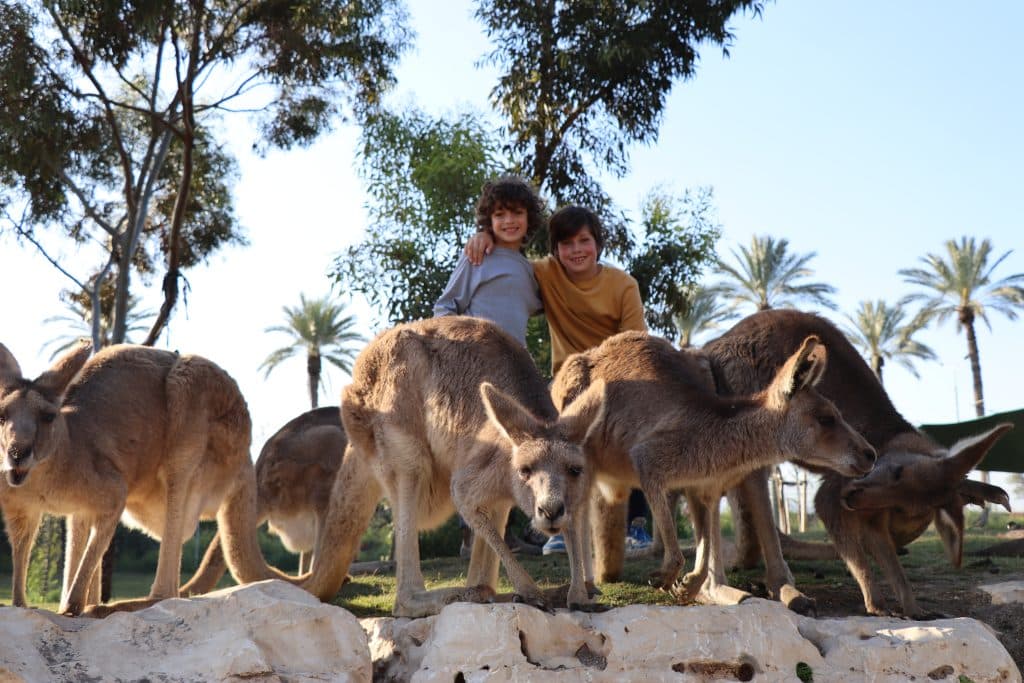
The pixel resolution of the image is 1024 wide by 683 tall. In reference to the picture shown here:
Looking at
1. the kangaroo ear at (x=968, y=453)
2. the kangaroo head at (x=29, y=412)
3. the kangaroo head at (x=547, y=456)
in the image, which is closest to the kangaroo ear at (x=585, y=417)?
the kangaroo head at (x=547, y=456)

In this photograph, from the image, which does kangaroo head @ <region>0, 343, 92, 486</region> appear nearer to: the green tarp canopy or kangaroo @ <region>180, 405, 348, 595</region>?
kangaroo @ <region>180, 405, 348, 595</region>

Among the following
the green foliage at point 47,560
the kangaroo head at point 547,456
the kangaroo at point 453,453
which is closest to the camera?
the kangaroo head at point 547,456

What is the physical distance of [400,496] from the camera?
6547 mm

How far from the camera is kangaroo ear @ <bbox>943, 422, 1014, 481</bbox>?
6.63 meters

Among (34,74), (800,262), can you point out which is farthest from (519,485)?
(800,262)

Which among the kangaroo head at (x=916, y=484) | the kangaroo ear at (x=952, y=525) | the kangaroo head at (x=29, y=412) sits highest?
the kangaroo head at (x=29, y=412)

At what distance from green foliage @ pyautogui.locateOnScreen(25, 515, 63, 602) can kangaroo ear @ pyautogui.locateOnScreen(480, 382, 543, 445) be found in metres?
15.2

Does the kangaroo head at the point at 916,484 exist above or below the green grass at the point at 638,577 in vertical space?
above

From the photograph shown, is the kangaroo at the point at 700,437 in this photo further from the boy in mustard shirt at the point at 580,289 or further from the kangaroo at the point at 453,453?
the boy in mustard shirt at the point at 580,289

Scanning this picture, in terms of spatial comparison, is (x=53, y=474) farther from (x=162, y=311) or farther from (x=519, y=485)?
(x=162, y=311)

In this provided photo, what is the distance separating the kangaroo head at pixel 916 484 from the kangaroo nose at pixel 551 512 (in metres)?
2.59

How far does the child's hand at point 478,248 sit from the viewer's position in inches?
319

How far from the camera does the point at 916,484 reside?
687 cm

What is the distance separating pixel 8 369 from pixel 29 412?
0.48 metres
